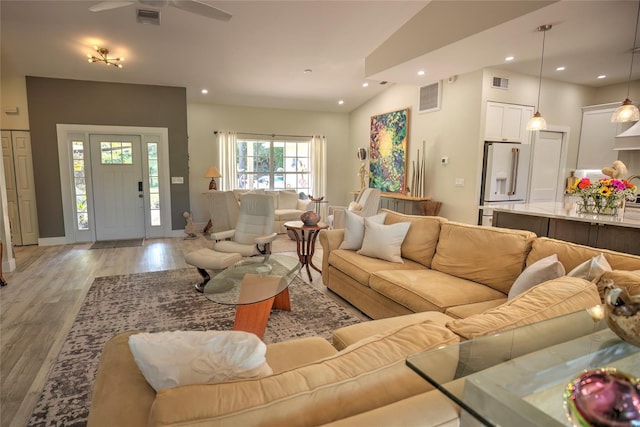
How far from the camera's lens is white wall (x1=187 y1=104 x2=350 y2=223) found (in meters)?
7.62

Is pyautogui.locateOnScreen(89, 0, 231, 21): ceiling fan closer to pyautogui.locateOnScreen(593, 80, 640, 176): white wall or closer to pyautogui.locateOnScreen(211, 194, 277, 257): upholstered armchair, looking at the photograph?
pyautogui.locateOnScreen(211, 194, 277, 257): upholstered armchair

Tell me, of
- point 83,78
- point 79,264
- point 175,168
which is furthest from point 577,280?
point 83,78

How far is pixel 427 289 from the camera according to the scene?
2.48m

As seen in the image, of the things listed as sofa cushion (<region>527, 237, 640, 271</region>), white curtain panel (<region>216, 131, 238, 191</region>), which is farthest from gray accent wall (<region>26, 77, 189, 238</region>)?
sofa cushion (<region>527, 237, 640, 271</region>)

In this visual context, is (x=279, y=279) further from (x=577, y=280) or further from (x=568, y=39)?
(x=568, y=39)

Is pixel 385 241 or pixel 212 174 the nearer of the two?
pixel 385 241

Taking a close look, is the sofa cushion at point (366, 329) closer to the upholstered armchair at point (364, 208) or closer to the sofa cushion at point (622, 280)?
the sofa cushion at point (622, 280)

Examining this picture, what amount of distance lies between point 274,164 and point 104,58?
4.11 m

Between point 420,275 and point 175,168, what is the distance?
5.33 meters

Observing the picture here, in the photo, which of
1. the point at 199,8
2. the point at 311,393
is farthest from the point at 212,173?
the point at 311,393

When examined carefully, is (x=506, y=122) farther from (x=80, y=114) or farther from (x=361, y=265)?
(x=80, y=114)

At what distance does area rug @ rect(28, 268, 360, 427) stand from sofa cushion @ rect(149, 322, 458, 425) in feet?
5.14

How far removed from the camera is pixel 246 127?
799 cm

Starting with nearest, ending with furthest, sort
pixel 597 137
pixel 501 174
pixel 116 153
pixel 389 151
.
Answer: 1. pixel 501 174
2. pixel 597 137
3. pixel 116 153
4. pixel 389 151
